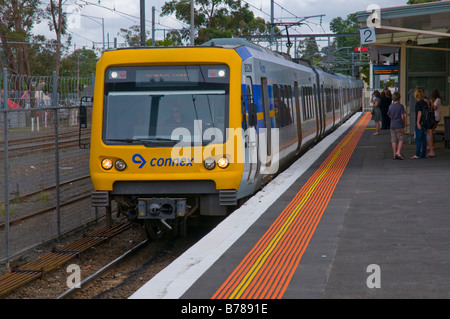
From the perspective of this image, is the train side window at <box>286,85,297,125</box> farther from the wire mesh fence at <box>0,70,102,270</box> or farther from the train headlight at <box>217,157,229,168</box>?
the train headlight at <box>217,157,229,168</box>

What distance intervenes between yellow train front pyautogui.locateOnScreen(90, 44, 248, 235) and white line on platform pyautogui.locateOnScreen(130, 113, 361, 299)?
0.69 m

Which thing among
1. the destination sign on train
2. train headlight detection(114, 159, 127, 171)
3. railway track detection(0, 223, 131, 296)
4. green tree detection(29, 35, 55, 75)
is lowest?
railway track detection(0, 223, 131, 296)

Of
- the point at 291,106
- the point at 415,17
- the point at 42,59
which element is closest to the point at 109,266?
the point at 291,106

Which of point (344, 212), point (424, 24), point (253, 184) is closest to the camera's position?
point (344, 212)

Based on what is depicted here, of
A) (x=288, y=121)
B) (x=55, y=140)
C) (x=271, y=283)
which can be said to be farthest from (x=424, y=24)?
(x=271, y=283)

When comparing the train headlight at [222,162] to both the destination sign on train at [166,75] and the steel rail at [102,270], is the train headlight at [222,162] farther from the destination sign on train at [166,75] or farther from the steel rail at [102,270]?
the steel rail at [102,270]

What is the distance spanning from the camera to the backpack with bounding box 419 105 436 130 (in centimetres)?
1622

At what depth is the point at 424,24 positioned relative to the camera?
696 inches

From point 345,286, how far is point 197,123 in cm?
459

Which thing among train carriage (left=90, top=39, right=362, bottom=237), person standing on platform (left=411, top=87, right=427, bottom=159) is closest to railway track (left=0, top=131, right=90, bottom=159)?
train carriage (left=90, top=39, right=362, bottom=237)

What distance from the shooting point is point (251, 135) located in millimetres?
10828

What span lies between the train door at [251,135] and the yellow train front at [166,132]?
1.43 feet

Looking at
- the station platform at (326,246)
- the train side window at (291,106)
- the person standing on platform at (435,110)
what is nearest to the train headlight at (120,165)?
the station platform at (326,246)
